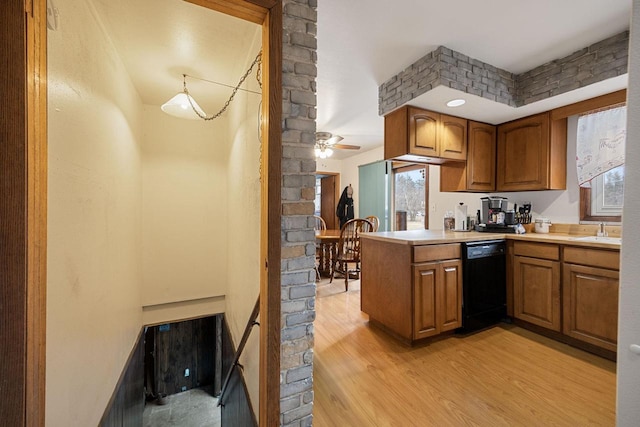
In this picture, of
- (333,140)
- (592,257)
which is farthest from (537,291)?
(333,140)

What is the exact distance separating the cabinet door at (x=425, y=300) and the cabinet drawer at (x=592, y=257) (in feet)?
3.45

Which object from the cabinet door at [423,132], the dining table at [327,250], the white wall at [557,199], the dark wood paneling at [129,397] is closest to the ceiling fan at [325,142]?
the dining table at [327,250]

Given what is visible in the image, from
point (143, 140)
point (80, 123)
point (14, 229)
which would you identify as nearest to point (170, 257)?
point (143, 140)

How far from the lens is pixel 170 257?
292cm

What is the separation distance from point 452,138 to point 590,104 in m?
1.11

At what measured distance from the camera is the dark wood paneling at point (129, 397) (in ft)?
5.37

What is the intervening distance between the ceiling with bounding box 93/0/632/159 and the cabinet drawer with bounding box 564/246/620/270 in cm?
130

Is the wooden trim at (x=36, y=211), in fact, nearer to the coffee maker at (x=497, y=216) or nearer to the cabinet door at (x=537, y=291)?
the cabinet door at (x=537, y=291)

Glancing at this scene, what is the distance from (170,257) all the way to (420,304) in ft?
9.04

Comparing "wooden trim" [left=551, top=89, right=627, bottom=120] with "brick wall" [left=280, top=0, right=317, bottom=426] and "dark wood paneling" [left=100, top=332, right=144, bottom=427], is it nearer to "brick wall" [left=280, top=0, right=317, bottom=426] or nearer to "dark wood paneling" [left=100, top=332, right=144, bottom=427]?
"brick wall" [left=280, top=0, right=317, bottom=426]

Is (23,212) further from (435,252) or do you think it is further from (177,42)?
(435,252)

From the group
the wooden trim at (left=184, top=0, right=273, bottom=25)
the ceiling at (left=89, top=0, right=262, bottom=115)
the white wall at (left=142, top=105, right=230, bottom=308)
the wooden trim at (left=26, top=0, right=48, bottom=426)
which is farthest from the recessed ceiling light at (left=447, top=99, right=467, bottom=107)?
the wooden trim at (left=26, top=0, right=48, bottom=426)

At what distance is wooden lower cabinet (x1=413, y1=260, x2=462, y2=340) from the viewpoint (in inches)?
79.7

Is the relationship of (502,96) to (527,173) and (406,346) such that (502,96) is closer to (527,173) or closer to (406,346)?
(527,173)
